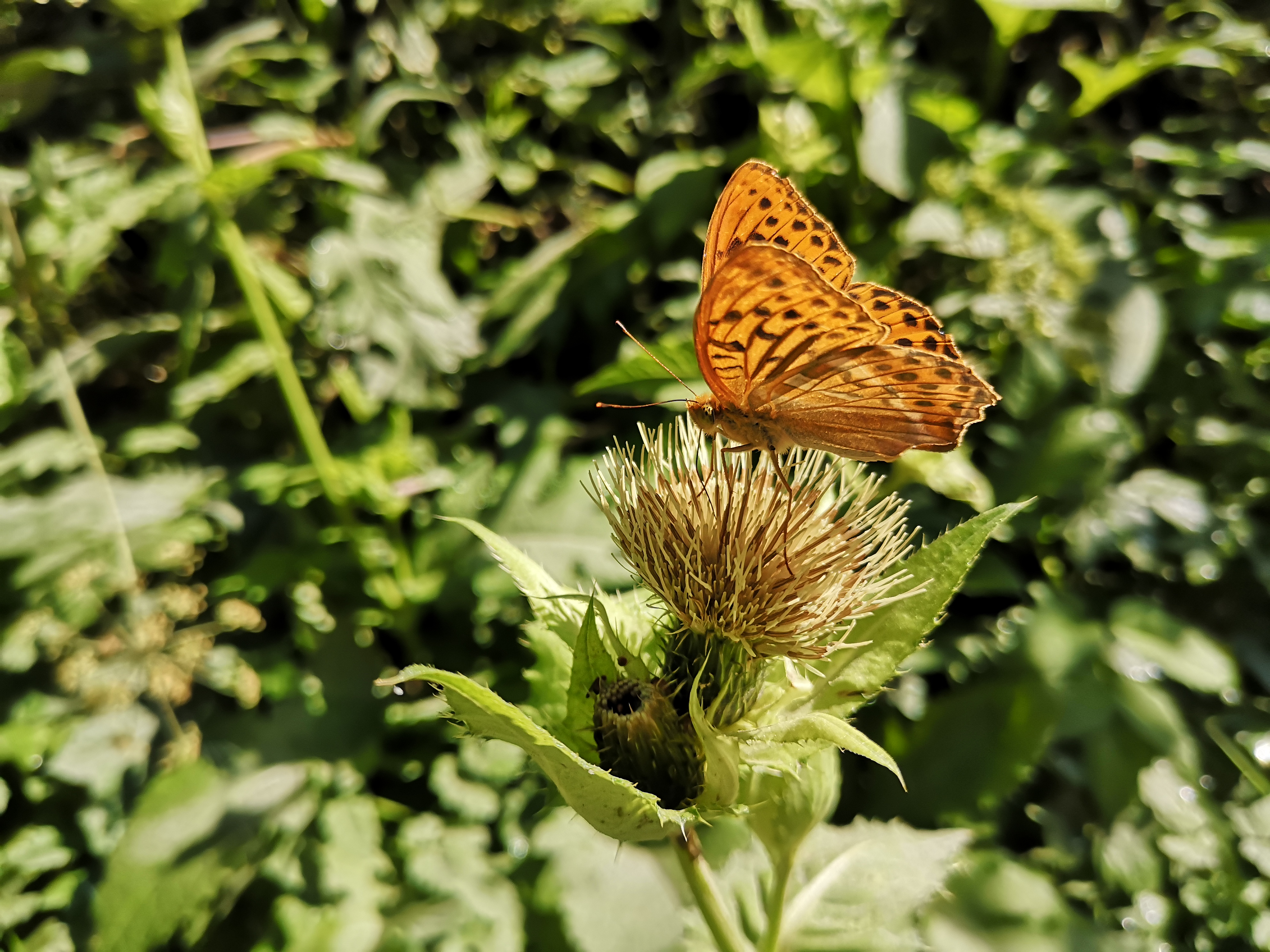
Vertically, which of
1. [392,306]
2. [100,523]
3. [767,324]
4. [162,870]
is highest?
[767,324]

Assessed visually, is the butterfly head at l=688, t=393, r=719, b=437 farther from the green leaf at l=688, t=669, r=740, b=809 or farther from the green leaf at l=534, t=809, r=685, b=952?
the green leaf at l=534, t=809, r=685, b=952

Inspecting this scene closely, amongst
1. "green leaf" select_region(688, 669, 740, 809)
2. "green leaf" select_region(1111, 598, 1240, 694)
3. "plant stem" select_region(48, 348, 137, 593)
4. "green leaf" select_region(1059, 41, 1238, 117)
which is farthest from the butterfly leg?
"green leaf" select_region(1059, 41, 1238, 117)

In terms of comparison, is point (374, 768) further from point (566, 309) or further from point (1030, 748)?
point (1030, 748)

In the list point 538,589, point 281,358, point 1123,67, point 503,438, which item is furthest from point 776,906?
point 1123,67

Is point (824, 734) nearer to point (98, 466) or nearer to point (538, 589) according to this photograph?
point (538, 589)

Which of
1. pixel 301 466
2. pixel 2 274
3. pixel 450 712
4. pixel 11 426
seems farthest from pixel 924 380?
pixel 11 426
